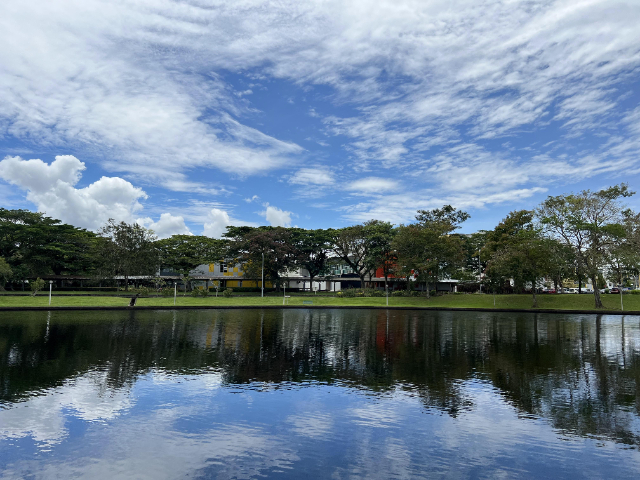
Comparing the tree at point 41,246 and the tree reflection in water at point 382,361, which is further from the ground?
the tree at point 41,246

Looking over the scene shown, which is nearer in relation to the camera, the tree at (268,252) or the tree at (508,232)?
the tree at (508,232)

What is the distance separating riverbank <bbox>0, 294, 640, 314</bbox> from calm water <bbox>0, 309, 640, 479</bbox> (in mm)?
28572

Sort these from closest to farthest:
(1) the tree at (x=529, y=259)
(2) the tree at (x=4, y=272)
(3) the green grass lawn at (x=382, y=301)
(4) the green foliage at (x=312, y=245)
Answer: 1. (3) the green grass lawn at (x=382, y=301)
2. (1) the tree at (x=529, y=259)
3. (2) the tree at (x=4, y=272)
4. (4) the green foliage at (x=312, y=245)

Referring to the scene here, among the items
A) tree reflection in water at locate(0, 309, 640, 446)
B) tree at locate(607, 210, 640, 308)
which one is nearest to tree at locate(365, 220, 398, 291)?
tree at locate(607, 210, 640, 308)

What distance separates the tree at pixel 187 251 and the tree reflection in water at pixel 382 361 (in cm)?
4275

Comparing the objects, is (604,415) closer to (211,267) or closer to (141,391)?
(141,391)

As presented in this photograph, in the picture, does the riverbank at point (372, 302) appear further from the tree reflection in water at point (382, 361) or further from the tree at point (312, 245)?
the tree reflection in water at point (382, 361)

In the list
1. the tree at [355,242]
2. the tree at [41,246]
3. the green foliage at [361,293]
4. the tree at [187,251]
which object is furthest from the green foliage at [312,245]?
the tree at [41,246]

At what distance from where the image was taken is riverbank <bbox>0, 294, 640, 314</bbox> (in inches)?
1843

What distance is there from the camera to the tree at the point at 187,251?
71.7 meters

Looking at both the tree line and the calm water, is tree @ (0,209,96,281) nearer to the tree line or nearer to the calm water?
the tree line

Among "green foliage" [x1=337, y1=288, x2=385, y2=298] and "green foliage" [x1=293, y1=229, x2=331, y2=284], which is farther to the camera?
"green foliage" [x1=293, y1=229, x2=331, y2=284]

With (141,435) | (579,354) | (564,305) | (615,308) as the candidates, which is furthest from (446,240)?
(141,435)

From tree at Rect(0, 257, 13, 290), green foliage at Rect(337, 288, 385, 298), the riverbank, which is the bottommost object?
the riverbank
